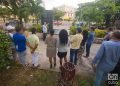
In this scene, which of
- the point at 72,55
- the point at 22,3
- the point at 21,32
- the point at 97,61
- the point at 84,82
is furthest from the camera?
the point at 22,3

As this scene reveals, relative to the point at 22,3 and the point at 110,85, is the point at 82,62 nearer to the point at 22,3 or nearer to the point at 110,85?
the point at 110,85

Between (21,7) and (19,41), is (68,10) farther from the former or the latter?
(19,41)

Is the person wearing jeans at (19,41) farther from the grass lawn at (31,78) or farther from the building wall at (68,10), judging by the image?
the building wall at (68,10)

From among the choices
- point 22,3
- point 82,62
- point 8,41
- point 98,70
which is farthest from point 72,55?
point 22,3

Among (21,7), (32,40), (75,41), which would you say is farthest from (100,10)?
(32,40)

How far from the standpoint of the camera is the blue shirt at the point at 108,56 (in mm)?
5355

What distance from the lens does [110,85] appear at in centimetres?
589

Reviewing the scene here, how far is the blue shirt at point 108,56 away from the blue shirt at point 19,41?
3.44 m

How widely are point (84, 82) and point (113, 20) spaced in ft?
65.9

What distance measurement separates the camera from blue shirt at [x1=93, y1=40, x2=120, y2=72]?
5355 mm

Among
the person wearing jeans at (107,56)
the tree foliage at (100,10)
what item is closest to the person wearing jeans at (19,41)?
the person wearing jeans at (107,56)

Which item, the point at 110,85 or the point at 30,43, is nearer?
the point at 110,85

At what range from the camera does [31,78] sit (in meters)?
7.80

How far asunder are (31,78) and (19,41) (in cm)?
142
